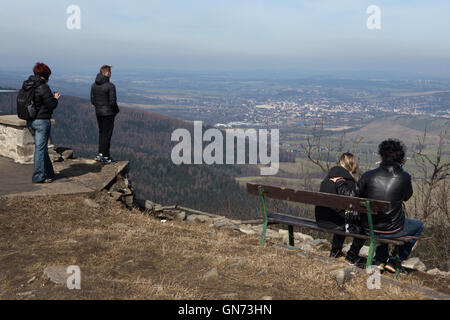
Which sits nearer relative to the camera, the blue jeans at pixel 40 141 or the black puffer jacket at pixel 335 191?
the black puffer jacket at pixel 335 191

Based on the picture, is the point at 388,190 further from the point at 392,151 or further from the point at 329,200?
the point at 329,200

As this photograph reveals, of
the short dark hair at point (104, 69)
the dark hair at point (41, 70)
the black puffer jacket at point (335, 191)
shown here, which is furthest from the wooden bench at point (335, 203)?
the short dark hair at point (104, 69)

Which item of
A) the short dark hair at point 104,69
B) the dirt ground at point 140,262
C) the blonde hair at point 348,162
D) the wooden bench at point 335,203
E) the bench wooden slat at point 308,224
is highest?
the short dark hair at point 104,69

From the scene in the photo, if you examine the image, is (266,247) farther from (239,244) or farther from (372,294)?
(372,294)

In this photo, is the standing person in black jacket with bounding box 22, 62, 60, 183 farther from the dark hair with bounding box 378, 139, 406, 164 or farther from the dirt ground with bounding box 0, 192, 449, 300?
the dark hair with bounding box 378, 139, 406, 164

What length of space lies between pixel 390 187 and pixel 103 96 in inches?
240

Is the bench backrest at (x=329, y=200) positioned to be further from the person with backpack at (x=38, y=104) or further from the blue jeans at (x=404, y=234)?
the person with backpack at (x=38, y=104)

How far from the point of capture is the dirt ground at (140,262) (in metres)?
4.20

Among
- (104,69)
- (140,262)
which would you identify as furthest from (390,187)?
(104,69)

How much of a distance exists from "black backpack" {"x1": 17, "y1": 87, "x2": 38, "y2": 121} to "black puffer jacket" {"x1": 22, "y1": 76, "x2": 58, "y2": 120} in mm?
60

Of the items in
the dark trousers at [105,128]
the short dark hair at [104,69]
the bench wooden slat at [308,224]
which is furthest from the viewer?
the dark trousers at [105,128]

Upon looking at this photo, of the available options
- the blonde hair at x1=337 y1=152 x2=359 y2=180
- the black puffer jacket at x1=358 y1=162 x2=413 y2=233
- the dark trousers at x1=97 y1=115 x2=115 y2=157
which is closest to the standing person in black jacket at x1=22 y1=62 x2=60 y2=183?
the dark trousers at x1=97 y1=115 x2=115 y2=157

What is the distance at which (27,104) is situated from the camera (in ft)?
24.5

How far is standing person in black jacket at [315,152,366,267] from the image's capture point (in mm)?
5703
